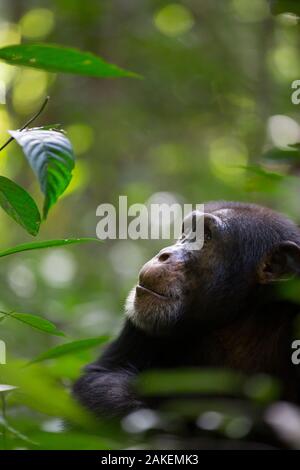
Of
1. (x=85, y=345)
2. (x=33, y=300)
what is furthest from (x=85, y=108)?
(x=85, y=345)

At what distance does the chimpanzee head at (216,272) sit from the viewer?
375 cm

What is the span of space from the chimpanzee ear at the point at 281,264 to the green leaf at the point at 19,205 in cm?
193

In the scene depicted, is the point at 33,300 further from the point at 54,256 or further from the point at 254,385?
the point at 254,385

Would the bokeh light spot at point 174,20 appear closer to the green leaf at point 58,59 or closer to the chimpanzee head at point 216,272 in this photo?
the chimpanzee head at point 216,272

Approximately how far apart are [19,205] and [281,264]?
6.63ft

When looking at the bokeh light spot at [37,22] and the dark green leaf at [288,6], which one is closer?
the dark green leaf at [288,6]

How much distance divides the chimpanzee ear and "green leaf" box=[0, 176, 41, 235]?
6.33 feet

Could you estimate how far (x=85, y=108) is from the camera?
31.1 feet

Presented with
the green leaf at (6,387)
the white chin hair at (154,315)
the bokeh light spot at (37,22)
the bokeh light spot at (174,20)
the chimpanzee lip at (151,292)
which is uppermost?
the bokeh light spot at (174,20)

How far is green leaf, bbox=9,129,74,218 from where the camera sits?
1840mm

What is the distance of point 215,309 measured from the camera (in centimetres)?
392

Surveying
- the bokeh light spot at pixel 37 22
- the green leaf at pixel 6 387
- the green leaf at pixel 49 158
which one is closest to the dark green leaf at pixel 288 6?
the green leaf at pixel 49 158

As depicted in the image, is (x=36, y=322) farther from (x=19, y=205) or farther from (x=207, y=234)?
(x=207, y=234)
